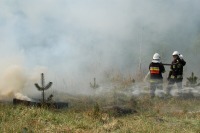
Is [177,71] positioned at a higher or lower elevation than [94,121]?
higher

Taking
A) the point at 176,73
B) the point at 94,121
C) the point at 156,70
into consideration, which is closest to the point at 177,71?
the point at 176,73

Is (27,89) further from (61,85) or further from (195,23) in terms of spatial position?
(195,23)

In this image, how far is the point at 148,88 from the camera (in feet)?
51.4

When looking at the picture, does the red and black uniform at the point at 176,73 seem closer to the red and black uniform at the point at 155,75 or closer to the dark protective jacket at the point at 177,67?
the dark protective jacket at the point at 177,67

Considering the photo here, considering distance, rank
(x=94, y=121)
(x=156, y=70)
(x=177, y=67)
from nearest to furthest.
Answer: (x=94, y=121)
(x=156, y=70)
(x=177, y=67)

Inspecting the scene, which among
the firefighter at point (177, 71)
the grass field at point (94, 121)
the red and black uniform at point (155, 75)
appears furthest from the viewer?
the firefighter at point (177, 71)

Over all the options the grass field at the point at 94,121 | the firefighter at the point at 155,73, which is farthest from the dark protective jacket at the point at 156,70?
the grass field at the point at 94,121

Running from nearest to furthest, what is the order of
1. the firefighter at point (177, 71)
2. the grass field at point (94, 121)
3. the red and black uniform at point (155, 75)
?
the grass field at point (94, 121) → the red and black uniform at point (155, 75) → the firefighter at point (177, 71)

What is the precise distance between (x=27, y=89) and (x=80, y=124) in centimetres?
727

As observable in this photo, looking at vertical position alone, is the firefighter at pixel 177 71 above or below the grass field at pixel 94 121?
above

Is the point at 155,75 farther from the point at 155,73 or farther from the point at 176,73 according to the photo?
the point at 176,73

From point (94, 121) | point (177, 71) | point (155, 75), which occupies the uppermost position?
point (177, 71)

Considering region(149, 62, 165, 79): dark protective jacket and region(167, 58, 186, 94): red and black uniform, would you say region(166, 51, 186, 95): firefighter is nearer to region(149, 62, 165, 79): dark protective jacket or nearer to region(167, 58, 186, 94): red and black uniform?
region(167, 58, 186, 94): red and black uniform

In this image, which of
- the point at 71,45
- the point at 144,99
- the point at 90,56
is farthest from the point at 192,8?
the point at 144,99
